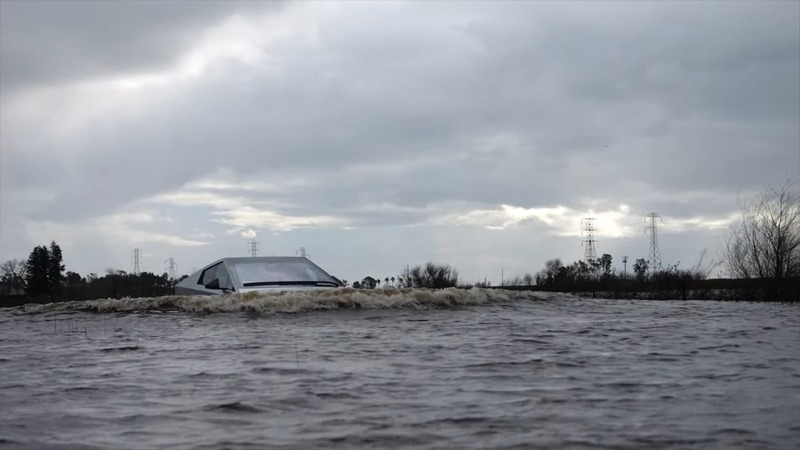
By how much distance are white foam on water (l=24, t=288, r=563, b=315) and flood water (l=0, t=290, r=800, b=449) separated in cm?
103

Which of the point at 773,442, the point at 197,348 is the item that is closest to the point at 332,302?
the point at 197,348

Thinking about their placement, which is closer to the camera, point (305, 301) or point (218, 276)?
point (305, 301)

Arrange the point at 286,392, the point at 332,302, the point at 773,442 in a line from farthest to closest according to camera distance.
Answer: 1. the point at 332,302
2. the point at 286,392
3. the point at 773,442

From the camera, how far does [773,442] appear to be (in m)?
4.31

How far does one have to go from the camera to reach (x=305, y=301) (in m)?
13.7

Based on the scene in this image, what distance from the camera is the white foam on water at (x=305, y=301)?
13.5 metres

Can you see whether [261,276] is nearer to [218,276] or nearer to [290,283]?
[290,283]

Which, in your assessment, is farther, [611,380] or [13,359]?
[13,359]

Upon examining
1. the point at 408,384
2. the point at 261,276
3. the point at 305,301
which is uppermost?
the point at 261,276

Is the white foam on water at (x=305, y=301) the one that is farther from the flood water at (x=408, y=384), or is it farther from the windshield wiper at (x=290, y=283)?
the flood water at (x=408, y=384)

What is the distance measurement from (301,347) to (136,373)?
2034mm

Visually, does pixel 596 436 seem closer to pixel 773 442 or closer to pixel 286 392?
pixel 773 442

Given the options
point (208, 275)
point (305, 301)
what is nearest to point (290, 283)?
point (305, 301)

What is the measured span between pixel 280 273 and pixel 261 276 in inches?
17.1
